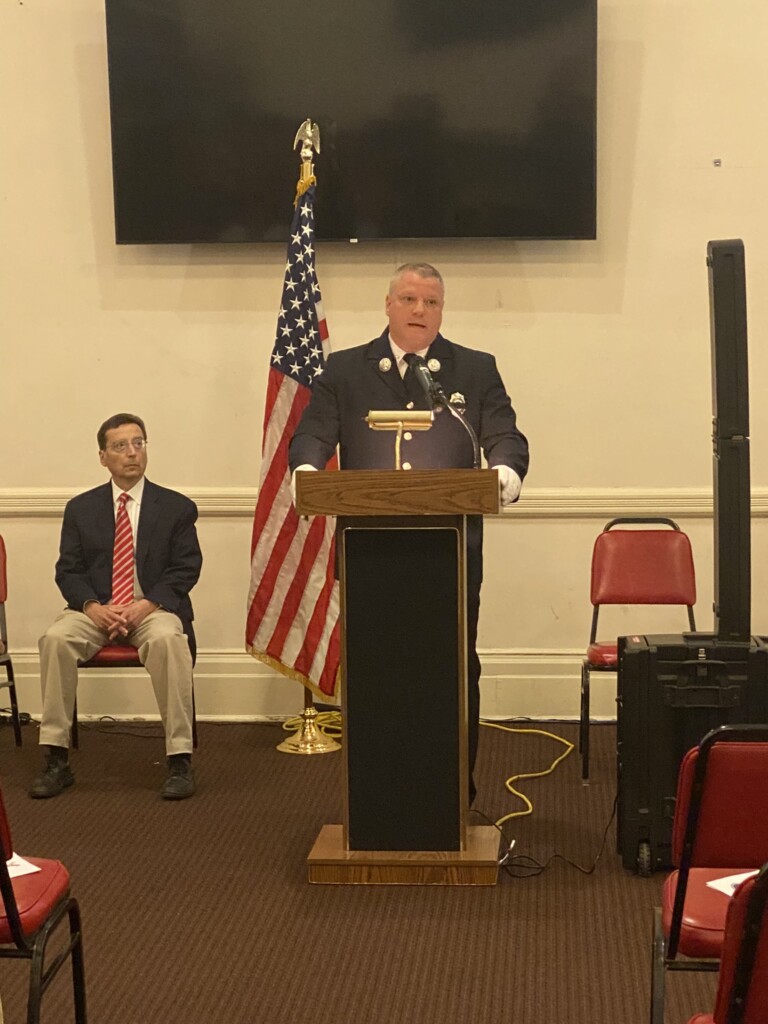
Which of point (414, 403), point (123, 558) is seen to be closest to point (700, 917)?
point (414, 403)

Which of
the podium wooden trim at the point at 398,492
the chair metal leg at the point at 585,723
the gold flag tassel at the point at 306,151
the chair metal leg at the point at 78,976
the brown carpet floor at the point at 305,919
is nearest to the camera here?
the chair metal leg at the point at 78,976

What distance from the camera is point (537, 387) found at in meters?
6.52

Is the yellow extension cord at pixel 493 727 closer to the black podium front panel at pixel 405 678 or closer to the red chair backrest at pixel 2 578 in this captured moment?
the black podium front panel at pixel 405 678

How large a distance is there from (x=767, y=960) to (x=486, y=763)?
4.03 meters

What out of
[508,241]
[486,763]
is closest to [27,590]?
[486,763]

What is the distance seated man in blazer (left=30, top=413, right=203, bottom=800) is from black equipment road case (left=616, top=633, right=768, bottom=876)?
1.94 meters

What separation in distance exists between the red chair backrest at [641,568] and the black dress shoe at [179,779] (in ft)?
6.11

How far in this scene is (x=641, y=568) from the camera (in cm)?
571

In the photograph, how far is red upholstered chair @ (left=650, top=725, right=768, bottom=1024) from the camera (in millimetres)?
2572

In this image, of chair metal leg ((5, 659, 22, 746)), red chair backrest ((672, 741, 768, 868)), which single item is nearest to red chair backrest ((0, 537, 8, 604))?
chair metal leg ((5, 659, 22, 746))

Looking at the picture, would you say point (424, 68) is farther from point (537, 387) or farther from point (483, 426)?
point (483, 426)

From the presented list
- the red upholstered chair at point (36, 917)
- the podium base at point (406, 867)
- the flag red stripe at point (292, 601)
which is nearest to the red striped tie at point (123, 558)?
the flag red stripe at point (292, 601)

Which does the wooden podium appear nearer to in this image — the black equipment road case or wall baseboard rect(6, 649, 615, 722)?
the black equipment road case

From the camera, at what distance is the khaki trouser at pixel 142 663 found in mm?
5484
